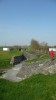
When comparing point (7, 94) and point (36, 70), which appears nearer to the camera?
point (7, 94)

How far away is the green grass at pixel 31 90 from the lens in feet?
39.2

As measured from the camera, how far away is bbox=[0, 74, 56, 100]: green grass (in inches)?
470

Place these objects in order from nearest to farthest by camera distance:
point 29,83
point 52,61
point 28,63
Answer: point 29,83 → point 52,61 → point 28,63

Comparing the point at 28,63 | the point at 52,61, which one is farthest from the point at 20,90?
the point at 28,63

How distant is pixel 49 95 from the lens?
39.0 ft

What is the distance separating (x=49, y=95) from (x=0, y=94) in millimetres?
2421

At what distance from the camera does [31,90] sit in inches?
505

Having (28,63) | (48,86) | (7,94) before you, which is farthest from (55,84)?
(28,63)

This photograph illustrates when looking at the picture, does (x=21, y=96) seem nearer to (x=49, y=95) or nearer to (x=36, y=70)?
(x=49, y=95)

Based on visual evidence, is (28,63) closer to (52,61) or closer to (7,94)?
(52,61)

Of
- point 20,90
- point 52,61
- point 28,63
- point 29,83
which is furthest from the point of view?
point 28,63

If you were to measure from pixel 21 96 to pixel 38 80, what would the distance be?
301cm

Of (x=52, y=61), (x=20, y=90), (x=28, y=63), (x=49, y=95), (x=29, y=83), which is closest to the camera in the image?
(x=49, y=95)

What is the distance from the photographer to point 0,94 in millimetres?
12531
